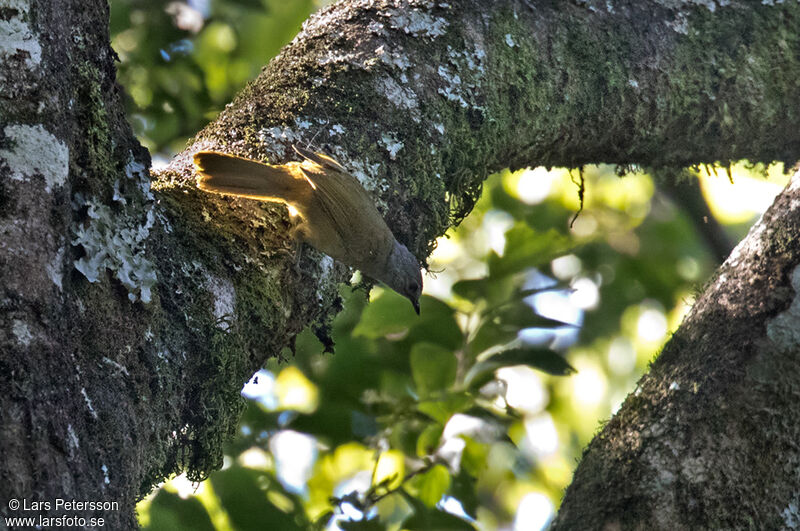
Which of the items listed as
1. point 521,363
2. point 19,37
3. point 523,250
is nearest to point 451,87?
point 523,250

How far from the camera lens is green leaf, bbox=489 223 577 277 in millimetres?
3777

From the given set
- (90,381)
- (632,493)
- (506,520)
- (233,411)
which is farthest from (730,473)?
(506,520)

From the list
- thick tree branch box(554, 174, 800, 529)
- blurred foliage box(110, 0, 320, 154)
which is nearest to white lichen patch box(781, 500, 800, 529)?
thick tree branch box(554, 174, 800, 529)

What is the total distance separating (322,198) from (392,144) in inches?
22.6

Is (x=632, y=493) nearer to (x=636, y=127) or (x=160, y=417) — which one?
(x=160, y=417)

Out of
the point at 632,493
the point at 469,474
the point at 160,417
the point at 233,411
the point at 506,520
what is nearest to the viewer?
the point at 160,417

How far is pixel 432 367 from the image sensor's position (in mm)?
3576

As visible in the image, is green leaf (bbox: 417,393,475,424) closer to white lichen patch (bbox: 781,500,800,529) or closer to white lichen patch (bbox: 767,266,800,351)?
white lichen patch (bbox: 767,266,800,351)

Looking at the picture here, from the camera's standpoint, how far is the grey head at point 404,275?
3.24m

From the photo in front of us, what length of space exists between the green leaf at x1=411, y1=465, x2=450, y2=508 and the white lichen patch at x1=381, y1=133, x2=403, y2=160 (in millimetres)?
1685

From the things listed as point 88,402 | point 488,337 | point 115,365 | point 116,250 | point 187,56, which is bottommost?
point 88,402

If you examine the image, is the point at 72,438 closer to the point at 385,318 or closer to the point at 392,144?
the point at 392,144

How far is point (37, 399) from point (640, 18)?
2.93m

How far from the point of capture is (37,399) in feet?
4.56
